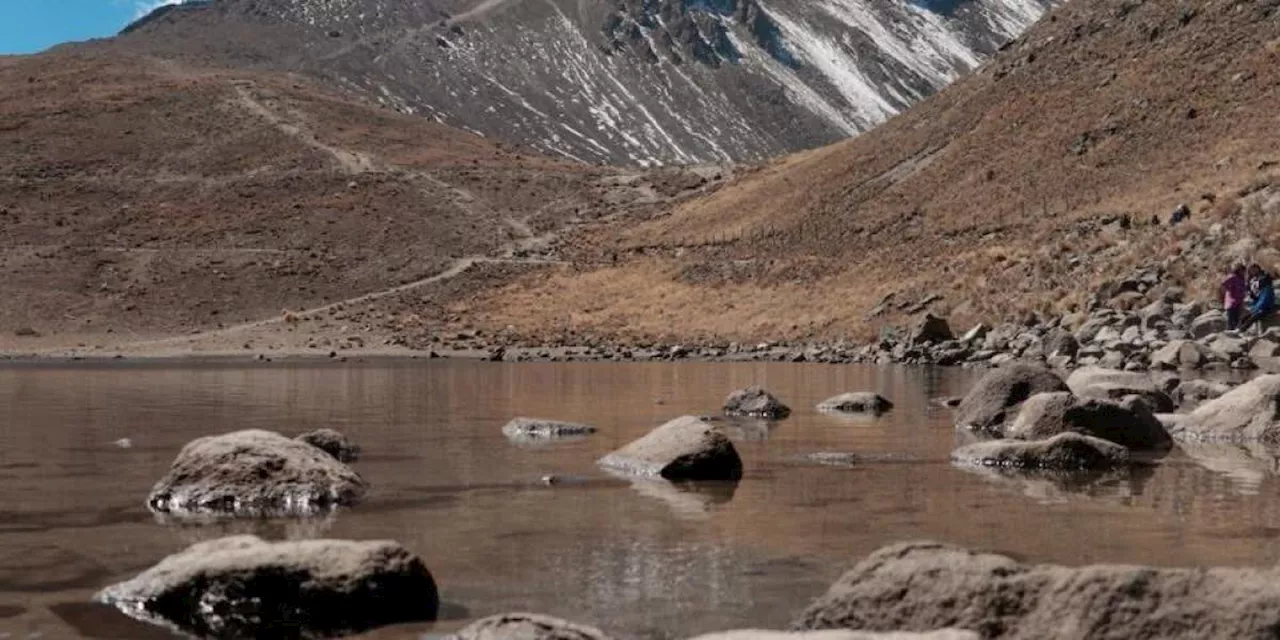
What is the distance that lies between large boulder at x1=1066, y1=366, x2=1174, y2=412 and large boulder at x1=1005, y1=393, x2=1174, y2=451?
156 cm

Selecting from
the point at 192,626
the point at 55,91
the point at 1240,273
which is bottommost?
the point at 192,626

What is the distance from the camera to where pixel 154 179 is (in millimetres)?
80000

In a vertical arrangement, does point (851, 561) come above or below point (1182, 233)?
below

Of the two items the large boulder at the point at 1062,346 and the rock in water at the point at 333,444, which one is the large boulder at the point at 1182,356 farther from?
the rock in water at the point at 333,444

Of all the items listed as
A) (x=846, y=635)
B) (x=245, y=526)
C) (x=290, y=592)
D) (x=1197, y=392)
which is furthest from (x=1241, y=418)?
(x=290, y=592)

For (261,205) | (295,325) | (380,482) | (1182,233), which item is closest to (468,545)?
(380,482)

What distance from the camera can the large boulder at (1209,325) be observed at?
1288 inches

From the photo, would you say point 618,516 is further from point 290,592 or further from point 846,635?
point 846,635

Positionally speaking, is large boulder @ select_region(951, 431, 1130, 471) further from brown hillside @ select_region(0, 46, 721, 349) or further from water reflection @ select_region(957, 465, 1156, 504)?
brown hillside @ select_region(0, 46, 721, 349)

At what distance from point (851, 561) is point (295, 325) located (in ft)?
166

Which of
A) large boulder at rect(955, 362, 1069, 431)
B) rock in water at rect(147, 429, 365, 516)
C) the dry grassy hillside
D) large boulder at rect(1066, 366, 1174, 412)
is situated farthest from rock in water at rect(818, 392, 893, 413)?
the dry grassy hillside

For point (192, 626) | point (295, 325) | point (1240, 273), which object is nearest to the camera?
point (192, 626)

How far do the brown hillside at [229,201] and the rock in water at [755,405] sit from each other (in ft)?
129

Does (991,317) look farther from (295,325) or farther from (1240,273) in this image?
(295,325)
